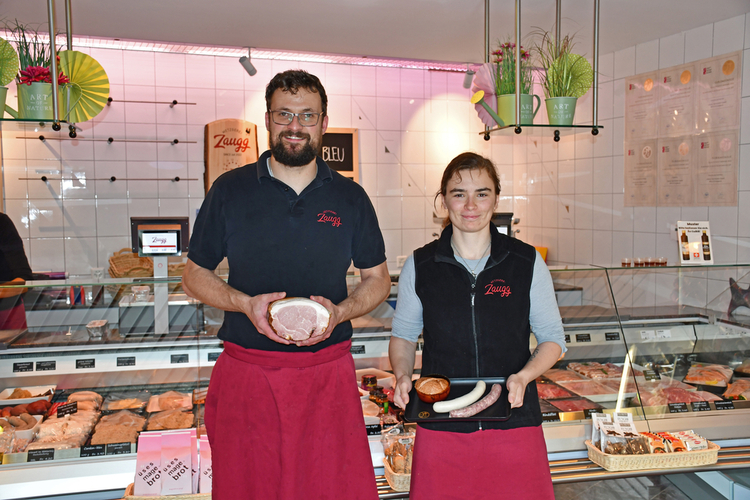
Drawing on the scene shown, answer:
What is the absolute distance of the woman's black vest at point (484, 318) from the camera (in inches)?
68.1

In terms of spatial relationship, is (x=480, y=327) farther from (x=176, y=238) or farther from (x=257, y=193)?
(x=176, y=238)

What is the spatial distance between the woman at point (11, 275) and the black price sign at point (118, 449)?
0.76m

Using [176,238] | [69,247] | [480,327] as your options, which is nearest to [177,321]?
[176,238]

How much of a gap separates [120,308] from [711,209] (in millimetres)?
4079

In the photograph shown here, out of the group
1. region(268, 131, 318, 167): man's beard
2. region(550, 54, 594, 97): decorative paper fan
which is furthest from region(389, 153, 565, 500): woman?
region(550, 54, 594, 97): decorative paper fan

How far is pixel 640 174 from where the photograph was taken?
488 cm

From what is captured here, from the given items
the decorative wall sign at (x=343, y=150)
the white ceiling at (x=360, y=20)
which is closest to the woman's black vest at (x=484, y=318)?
the white ceiling at (x=360, y=20)

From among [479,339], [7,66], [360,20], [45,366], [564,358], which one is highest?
[360,20]

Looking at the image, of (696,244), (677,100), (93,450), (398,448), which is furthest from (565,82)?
(93,450)

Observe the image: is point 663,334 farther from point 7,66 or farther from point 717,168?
point 7,66

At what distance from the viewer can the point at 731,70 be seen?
4.09m

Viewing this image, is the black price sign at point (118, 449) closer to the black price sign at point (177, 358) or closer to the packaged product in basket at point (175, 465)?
the packaged product in basket at point (175, 465)

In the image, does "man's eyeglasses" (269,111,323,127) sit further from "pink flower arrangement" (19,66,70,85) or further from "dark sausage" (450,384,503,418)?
"pink flower arrangement" (19,66,70,85)

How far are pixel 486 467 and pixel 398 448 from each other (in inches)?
26.4
